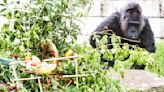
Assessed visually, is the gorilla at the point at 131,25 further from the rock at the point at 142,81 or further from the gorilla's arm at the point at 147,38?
the rock at the point at 142,81

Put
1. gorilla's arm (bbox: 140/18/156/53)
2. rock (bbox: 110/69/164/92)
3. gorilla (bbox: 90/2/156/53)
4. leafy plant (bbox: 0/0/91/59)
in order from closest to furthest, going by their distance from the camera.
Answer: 1. leafy plant (bbox: 0/0/91/59)
2. rock (bbox: 110/69/164/92)
3. gorilla (bbox: 90/2/156/53)
4. gorilla's arm (bbox: 140/18/156/53)

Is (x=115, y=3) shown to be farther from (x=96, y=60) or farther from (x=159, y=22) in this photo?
(x=96, y=60)

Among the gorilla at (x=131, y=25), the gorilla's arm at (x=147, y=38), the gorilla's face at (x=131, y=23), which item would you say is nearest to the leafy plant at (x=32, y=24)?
the gorilla at (x=131, y=25)

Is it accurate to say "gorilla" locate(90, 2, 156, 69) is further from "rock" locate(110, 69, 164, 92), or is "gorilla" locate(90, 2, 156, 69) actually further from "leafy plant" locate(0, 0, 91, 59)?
"leafy plant" locate(0, 0, 91, 59)

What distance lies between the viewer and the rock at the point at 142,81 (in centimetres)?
330

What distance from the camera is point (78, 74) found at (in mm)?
2295

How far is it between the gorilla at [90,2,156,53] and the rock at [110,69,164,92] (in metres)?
1.46

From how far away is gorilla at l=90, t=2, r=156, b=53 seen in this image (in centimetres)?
561

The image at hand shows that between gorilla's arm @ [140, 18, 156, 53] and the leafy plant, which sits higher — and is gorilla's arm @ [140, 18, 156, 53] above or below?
below

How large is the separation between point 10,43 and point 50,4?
0.27 meters

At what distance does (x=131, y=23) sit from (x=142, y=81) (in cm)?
220

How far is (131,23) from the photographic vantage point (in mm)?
5773

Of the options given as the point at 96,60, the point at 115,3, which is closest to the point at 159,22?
the point at 115,3

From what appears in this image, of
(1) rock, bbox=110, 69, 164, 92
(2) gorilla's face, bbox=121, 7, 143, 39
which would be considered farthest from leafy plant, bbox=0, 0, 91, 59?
(2) gorilla's face, bbox=121, 7, 143, 39
